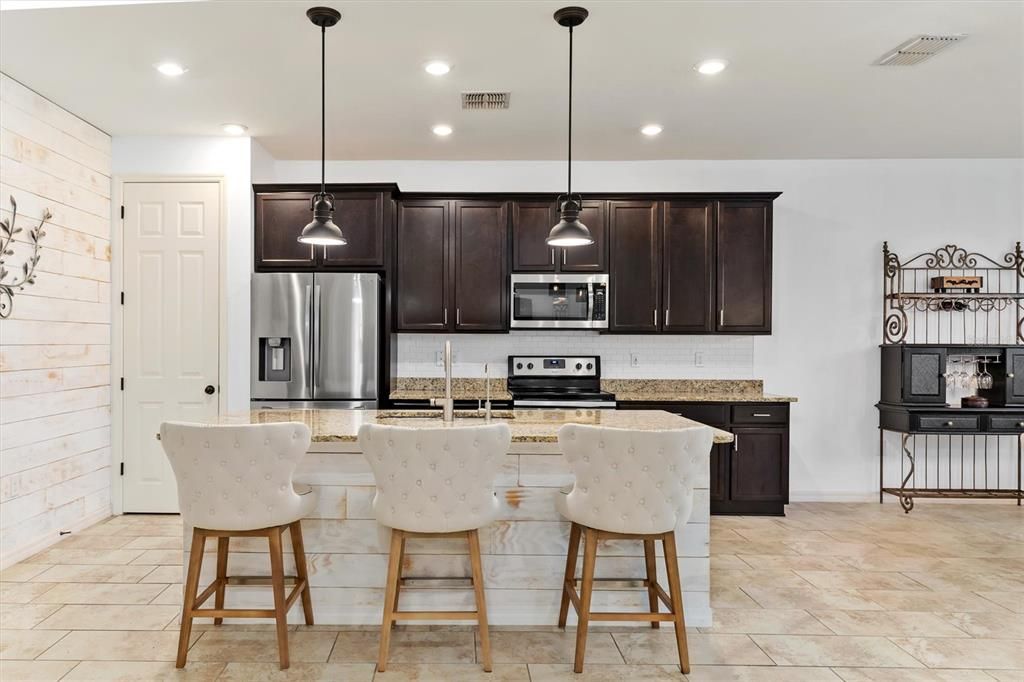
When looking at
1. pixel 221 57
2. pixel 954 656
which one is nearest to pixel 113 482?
pixel 221 57

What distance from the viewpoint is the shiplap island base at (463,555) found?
106 inches

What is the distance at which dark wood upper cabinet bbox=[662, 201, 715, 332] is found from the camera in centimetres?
483

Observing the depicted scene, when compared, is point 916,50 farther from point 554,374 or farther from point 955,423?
point 554,374

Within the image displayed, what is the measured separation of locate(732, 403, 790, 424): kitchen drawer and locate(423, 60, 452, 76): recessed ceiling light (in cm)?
300

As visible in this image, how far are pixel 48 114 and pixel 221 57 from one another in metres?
1.45

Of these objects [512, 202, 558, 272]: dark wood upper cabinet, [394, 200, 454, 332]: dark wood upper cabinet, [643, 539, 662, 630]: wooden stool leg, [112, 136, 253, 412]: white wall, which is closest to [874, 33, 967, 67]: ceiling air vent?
[512, 202, 558, 272]: dark wood upper cabinet

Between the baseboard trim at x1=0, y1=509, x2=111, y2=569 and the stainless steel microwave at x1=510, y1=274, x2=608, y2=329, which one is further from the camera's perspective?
the stainless steel microwave at x1=510, y1=274, x2=608, y2=329

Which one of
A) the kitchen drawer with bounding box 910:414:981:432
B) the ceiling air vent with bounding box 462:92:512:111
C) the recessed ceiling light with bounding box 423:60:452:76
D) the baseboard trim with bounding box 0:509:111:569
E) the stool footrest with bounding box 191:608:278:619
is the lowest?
the baseboard trim with bounding box 0:509:111:569

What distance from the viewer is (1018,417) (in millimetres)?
4641

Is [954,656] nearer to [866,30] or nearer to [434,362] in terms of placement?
[866,30]

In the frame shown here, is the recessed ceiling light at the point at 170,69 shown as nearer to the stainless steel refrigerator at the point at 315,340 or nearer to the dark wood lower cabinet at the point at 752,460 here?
the stainless steel refrigerator at the point at 315,340

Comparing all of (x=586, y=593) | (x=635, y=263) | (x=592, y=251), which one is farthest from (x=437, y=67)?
(x=586, y=593)

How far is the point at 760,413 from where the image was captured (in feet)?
15.1

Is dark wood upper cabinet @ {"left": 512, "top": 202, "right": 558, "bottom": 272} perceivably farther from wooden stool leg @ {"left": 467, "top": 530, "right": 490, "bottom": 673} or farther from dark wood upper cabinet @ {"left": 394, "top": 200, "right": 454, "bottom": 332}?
wooden stool leg @ {"left": 467, "top": 530, "right": 490, "bottom": 673}
